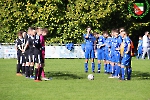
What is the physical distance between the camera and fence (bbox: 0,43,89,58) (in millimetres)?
39219

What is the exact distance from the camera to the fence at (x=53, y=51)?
39219 mm

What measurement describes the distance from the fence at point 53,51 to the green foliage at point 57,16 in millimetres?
2478

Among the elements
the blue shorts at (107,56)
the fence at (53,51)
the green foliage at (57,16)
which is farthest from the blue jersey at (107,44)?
the green foliage at (57,16)

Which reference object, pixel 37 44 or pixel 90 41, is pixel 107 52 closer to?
pixel 90 41

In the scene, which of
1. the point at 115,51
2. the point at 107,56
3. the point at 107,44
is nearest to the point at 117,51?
the point at 115,51

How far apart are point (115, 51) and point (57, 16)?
1960 centimetres

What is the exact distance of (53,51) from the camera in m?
39.9

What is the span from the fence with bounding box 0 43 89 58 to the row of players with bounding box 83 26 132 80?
12889 millimetres

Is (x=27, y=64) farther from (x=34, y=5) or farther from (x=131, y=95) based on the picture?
(x=34, y=5)

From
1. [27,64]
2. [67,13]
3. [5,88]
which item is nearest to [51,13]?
[67,13]

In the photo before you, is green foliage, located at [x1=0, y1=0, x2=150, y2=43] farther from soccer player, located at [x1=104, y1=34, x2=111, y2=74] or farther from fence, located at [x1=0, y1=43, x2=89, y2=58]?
soccer player, located at [x1=104, y1=34, x2=111, y2=74]

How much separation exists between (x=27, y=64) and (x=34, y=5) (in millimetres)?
19918

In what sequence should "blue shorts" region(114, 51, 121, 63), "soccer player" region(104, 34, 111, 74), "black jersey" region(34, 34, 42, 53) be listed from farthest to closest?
"soccer player" region(104, 34, 111, 74), "blue shorts" region(114, 51, 121, 63), "black jersey" region(34, 34, 42, 53)

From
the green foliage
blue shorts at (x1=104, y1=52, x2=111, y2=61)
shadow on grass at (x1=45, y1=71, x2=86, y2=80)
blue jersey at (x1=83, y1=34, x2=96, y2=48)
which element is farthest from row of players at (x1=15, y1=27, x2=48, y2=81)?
the green foliage
